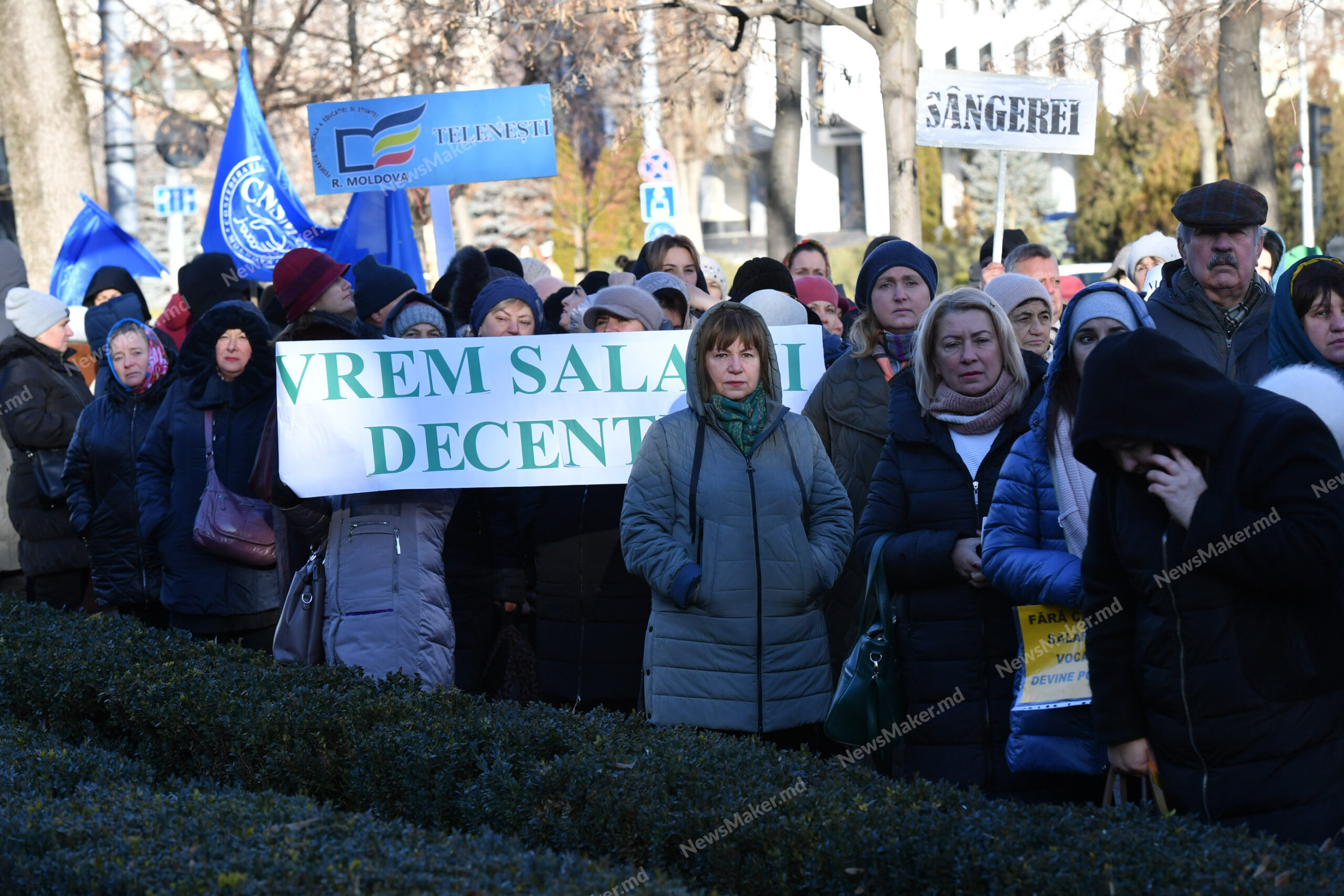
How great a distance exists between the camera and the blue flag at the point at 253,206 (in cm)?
1132

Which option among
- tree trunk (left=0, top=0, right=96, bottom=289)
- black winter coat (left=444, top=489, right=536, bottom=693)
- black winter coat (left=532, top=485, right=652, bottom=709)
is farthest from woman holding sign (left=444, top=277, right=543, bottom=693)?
tree trunk (left=0, top=0, right=96, bottom=289)

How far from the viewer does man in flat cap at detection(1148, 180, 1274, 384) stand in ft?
17.8

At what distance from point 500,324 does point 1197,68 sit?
2639cm

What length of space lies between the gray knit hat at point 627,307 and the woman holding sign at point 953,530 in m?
1.91

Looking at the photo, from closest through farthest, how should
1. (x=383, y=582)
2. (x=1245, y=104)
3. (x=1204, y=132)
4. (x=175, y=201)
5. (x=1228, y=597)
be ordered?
(x=1228, y=597) → (x=383, y=582) → (x=1245, y=104) → (x=175, y=201) → (x=1204, y=132)

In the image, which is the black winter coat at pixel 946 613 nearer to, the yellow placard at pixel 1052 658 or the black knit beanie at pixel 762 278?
the yellow placard at pixel 1052 658

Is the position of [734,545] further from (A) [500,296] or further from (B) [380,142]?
(B) [380,142]

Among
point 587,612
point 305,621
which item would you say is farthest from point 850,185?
point 305,621

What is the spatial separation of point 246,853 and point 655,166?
14813 millimetres

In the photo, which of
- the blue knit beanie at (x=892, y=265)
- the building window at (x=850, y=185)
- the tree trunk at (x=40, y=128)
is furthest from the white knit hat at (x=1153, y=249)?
the building window at (x=850, y=185)

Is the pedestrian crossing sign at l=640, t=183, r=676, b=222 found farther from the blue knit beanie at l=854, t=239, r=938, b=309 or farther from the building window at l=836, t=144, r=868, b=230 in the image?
the building window at l=836, t=144, r=868, b=230

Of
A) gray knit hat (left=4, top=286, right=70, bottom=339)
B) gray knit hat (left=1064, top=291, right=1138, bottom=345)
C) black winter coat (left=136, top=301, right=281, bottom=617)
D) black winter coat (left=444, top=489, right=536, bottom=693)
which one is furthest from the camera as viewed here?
gray knit hat (left=4, top=286, right=70, bottom=339)

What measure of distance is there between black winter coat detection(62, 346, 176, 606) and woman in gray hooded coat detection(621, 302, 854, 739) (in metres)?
3.15

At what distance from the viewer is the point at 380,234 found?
450 inches
